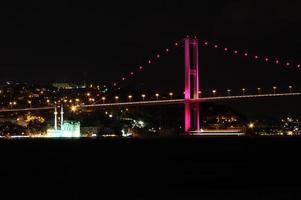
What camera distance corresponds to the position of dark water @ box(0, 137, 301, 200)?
47.5 feet

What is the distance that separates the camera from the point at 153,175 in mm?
18406

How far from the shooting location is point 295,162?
23141 mm

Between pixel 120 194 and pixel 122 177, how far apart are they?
3400mm

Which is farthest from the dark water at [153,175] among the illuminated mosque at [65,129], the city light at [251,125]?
the city light at [251,125]

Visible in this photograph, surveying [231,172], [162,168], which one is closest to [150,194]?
[231,172]

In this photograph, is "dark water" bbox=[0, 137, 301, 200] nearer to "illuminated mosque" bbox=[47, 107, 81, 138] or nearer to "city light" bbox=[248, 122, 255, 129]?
"illuminated mosque" bbox=[47, 107, 81, 138]

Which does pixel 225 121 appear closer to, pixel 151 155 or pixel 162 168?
pixel 151 155

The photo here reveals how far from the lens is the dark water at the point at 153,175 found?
1447 cm

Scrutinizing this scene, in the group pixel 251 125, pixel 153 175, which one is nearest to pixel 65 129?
pixel 251 125

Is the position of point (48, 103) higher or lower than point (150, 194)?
higher

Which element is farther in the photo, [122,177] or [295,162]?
[295,162]

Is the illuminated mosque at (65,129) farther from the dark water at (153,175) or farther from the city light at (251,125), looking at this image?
the dark water at (153,175)

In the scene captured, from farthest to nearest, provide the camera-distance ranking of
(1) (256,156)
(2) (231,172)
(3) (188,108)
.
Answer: (3) (188,108), (1) (256,156), (2) (231,172)

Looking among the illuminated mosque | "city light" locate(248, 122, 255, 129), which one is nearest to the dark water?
the illuminated mosque
